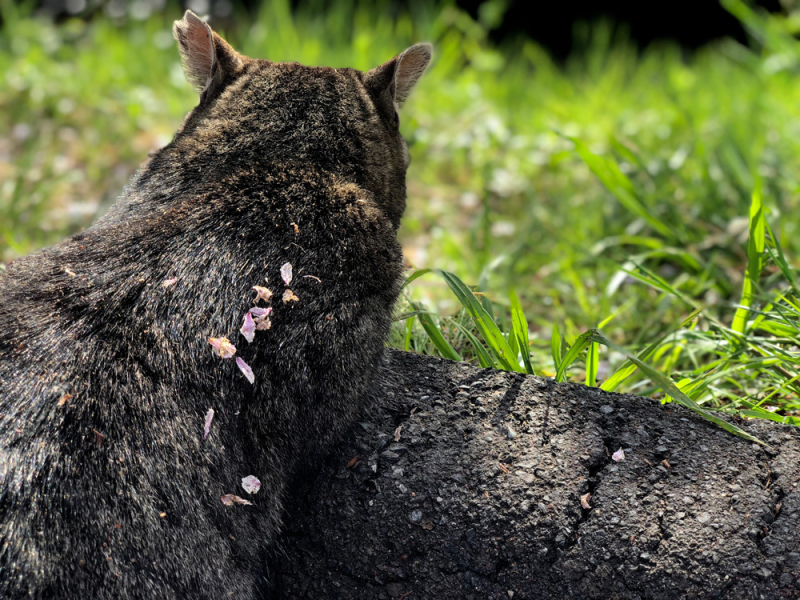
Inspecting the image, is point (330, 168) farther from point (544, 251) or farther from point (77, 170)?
point (77, 170)

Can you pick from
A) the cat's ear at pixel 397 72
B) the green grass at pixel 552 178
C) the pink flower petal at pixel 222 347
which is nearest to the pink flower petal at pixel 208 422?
the pink flower petal at pixel 222 347

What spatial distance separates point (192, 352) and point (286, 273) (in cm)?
31

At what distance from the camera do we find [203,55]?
2398 millimetres

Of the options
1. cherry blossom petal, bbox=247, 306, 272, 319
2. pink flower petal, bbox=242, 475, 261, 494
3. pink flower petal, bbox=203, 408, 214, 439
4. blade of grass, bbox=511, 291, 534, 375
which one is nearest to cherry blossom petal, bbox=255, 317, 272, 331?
cherry blossom petal, bbox=247, 306, 272, 319

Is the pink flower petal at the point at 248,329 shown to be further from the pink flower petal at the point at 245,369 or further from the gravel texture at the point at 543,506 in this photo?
the gravel texture at the point at 543,506

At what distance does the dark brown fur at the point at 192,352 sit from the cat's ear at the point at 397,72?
0.65 feet

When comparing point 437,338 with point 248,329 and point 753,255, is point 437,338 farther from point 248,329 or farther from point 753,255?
point 753,255

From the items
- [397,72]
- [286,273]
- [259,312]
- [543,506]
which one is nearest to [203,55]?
[397,72]

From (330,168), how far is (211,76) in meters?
0.55

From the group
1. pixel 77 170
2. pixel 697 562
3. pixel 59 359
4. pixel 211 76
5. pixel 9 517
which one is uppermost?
pixel 211 76

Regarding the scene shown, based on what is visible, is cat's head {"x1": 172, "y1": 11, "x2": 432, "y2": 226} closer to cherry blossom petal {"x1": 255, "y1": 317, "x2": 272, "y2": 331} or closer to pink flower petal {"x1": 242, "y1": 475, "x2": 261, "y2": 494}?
cherry blossom petal {"x1": 255, "y1": 317, "x2": 272, "y2": 331}

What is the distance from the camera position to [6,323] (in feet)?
5.76

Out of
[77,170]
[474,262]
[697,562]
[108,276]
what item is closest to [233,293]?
[108,276]

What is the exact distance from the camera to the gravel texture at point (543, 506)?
1.80m
